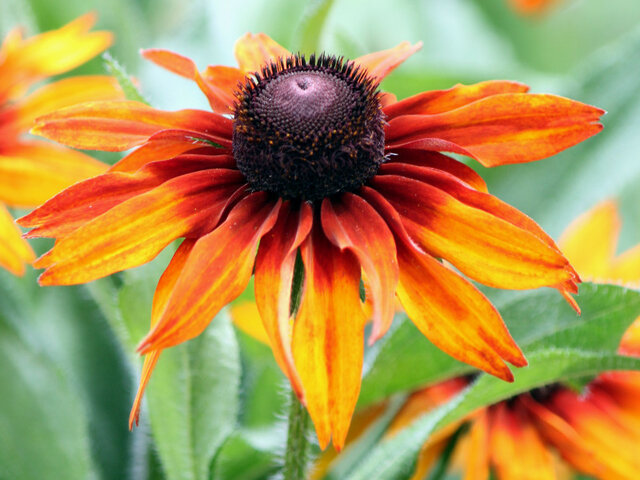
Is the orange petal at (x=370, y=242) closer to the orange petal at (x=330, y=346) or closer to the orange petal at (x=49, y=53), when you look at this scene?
the orange petal at (x=330, y=346)

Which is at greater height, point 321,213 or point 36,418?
point 321,213

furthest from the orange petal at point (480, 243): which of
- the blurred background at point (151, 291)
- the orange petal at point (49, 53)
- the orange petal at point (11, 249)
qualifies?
the orange petal at point (49, 53)

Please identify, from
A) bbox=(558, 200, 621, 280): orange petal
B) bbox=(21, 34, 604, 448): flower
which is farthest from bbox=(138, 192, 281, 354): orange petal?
bbox=(558, 200, 621, 280): orange petal

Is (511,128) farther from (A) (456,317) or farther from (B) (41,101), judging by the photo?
(B) (41,101)

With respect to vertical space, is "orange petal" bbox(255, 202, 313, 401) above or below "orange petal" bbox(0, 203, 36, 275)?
above

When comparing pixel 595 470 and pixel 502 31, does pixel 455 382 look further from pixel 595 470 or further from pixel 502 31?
pixel 502 31

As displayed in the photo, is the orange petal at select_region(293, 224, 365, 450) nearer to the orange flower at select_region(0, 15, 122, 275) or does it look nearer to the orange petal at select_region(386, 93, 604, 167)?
the orange petal at select_region(386, 93, 604, 167)

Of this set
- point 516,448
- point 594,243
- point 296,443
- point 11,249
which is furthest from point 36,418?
point 594,243
